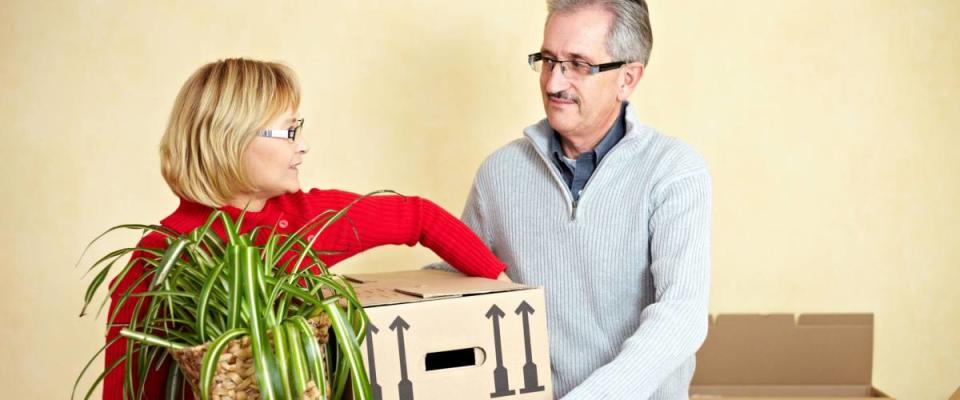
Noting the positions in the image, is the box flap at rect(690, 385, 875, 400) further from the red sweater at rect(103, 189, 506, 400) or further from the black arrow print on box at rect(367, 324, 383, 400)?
the black arrow print on box at rect(367, 324, 383, 400)

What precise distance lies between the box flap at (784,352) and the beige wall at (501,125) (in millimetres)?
275

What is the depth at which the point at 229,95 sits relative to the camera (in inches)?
53.3

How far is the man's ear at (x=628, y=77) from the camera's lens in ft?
5.68

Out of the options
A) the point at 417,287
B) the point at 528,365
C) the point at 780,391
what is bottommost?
the point at 780,391

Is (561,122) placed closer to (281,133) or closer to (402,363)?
(281,133)

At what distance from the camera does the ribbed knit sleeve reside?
1305mm

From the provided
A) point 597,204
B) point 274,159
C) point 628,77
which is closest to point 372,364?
point 274,159

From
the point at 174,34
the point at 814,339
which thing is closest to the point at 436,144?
the point at 174,34

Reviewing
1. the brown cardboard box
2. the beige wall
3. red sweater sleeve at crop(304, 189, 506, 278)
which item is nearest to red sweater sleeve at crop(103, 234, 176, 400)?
red sweater sleeve at crop(304, 189, 506, 278)

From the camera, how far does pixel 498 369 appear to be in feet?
4.01

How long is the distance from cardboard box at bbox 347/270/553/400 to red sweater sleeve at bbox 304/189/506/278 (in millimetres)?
Answer: 243

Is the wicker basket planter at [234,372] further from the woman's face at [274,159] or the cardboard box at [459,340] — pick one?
the woman's face at [274,159]

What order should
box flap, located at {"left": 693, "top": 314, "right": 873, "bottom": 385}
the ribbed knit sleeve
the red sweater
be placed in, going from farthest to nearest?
→ box flap, located at {"left": 693, "top": 314, "right": 873, "bottom": 385} → the red sweater → the ribbed knit sleeve

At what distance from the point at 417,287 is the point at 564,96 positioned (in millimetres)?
569
